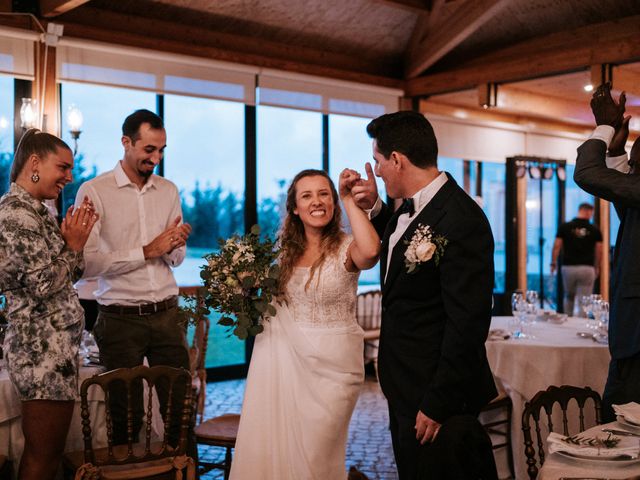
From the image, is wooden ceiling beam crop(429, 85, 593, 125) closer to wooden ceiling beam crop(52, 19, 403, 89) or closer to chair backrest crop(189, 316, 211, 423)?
wooden ceiling beam crop(52, 19, 403, 89)

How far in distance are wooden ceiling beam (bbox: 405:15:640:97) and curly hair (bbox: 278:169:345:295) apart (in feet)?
15.1

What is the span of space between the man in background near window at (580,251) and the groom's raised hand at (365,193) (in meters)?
7.29

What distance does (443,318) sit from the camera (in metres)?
2.30

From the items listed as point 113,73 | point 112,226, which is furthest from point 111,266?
point 113,73

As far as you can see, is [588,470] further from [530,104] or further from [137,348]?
[530,104]

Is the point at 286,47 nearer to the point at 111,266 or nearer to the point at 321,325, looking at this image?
the point at 111,266

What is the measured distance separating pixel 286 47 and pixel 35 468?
6007 mm

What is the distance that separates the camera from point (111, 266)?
3.42 metres

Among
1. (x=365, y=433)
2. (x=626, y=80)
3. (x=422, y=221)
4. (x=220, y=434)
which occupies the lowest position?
(x=365, y=433)

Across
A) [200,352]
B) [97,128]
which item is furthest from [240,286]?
[97,128]

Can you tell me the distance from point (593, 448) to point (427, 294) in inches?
26.4

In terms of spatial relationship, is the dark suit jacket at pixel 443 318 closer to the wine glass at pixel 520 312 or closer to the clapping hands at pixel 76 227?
the clapping hands at pixel 76 227

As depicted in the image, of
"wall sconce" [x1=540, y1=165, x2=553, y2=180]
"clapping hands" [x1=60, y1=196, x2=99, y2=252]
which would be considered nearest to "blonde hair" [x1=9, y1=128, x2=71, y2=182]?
"clapping hands" [x1=60, y1=196, x2=99, y2=252]

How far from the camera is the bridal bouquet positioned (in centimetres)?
289
